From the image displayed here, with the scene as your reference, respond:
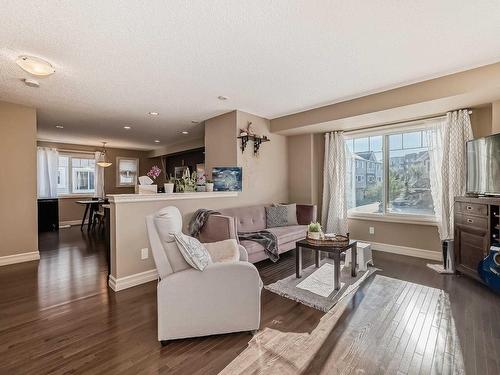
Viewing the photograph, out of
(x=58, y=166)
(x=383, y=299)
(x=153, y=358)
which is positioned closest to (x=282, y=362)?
(x=153, y=358)

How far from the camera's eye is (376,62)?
2625 millimetres

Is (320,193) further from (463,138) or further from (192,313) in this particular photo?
(192,313)

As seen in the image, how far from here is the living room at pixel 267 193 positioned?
183cm

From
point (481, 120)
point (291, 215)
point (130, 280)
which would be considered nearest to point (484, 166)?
point (481, 120)

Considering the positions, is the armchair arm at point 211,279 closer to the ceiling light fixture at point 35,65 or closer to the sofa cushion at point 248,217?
the sofa cushion at point 248,217

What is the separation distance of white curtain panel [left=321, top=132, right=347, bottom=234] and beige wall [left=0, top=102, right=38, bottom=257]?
528cm

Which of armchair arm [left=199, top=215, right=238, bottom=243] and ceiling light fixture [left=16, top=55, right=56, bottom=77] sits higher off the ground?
ceiling light fixture [left=16, top=55, right=56, bottom=77]

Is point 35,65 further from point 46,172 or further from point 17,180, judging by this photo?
point 46,172

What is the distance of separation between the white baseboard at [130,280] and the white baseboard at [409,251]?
12.7 ft

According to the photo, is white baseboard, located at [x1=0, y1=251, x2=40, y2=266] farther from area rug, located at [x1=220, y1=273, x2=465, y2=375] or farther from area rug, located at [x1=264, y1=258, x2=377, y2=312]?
area rug, located at [x1=220, y1=273, x2=465, y2=375]

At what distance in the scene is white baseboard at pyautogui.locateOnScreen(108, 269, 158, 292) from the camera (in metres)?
2.87

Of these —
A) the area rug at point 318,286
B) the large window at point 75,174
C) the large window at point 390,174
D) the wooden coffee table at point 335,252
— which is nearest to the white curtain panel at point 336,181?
the large window at point 390,174

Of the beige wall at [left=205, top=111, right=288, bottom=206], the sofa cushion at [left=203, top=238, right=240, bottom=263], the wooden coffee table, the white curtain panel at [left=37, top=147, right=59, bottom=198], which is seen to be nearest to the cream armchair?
the sofa cushion at [left=203, top=238, right=240, bottom=263]

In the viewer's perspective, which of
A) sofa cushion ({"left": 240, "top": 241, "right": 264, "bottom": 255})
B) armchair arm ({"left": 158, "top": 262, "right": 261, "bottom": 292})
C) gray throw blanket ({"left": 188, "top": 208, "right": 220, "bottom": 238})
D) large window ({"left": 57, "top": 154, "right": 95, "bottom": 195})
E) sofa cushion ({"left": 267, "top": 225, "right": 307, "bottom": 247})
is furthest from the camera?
large window ({"left": 57, "top": 154, "right": 95, "bottom": 195})
